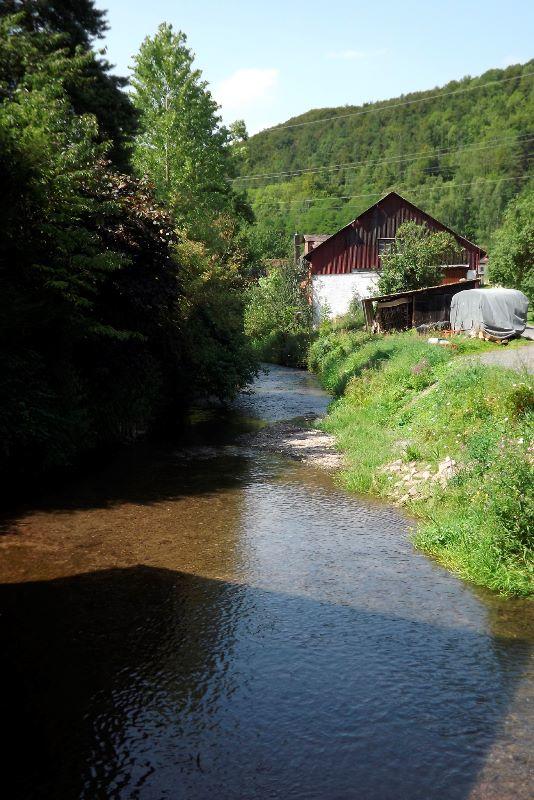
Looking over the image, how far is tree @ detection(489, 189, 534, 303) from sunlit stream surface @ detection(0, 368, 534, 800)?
37.6 metres

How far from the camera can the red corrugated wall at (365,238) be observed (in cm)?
4241

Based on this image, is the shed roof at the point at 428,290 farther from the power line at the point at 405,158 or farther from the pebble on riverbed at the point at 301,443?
the power line at the point at 405,158

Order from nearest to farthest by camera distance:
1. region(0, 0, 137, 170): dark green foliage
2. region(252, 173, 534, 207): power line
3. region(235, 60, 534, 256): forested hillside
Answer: region(0, 0, 137, 170): dark green foliage, region(252, 173, 534, 207): power line, region(235, 60, 534, 256): forested hillside

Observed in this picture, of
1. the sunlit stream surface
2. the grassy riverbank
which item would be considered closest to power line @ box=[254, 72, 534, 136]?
the grassy riverbank

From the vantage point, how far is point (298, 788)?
4.99 meters

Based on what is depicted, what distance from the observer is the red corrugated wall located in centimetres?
4241

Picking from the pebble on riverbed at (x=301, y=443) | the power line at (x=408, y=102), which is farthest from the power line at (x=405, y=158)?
the pebble on riverbed at (x=301, y=443)

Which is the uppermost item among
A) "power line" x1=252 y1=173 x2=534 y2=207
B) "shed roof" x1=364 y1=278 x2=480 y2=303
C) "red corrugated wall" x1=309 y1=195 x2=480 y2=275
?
"power line" x1=252 y1=173 x2=534 y2=207

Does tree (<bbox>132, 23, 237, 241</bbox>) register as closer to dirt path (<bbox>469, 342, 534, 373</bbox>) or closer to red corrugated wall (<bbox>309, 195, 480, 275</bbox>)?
red corrugated wall (<bbox>309, 195, 480, 275</bbox>)

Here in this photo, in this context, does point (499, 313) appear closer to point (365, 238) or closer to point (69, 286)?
point (365, 238)

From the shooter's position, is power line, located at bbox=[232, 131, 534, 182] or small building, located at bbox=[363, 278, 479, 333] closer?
small building, located at bbox=[363, 278, 479, 333]

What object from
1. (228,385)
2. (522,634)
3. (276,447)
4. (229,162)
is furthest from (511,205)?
(522,634)

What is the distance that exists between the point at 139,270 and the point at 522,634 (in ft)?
36.5

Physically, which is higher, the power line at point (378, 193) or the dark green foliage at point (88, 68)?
the power line at point (378, 193)
